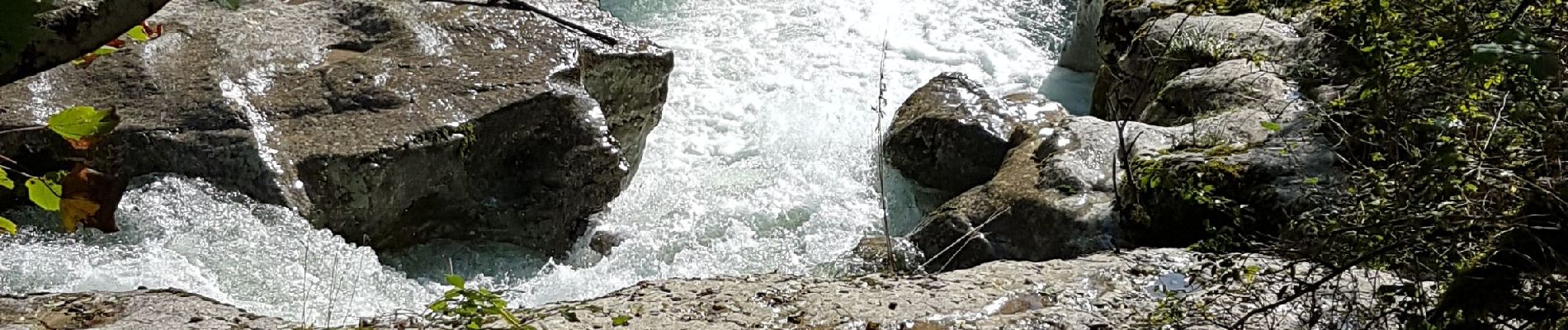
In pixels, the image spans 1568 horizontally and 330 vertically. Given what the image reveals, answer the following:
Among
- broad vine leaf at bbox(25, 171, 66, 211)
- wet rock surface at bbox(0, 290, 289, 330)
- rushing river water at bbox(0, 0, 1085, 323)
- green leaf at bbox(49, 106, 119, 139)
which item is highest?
green leaf at bbox(49, 106, 119, 139)

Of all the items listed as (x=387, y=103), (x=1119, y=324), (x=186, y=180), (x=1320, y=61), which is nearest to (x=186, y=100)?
(x=186, y=180)

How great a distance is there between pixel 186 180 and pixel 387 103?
869 millimetres

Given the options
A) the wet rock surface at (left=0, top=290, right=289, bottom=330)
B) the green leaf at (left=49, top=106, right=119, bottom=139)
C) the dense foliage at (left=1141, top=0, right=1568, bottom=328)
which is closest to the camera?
the green leaf at (left=49, top=106, right=119, bottom=139)

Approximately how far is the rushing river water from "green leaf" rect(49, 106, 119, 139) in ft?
8.04

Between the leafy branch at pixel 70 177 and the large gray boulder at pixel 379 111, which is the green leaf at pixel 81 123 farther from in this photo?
the large gray boulder at pixel 379 111

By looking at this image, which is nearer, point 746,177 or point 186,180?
point 186,180

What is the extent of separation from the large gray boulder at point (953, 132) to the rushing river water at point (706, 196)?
0.22 meters

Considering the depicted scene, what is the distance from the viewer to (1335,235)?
9.30ft

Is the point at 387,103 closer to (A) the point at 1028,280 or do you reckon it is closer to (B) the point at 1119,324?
(A) the point at 1028,280

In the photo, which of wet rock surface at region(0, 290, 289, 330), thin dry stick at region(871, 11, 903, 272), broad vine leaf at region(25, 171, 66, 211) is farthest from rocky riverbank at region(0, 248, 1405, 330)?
broad vine leaf at region(25, 171, 66, 211)

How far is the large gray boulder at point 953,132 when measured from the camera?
21.4ft

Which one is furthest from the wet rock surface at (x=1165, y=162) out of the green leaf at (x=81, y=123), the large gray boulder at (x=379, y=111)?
the green leaf at (x=81, y=123)

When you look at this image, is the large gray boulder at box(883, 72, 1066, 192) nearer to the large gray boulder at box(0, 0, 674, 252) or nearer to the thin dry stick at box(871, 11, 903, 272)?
the thin dry stick at box(871, 11, 903, 272)

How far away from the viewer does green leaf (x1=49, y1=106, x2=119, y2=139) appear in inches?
57.0
